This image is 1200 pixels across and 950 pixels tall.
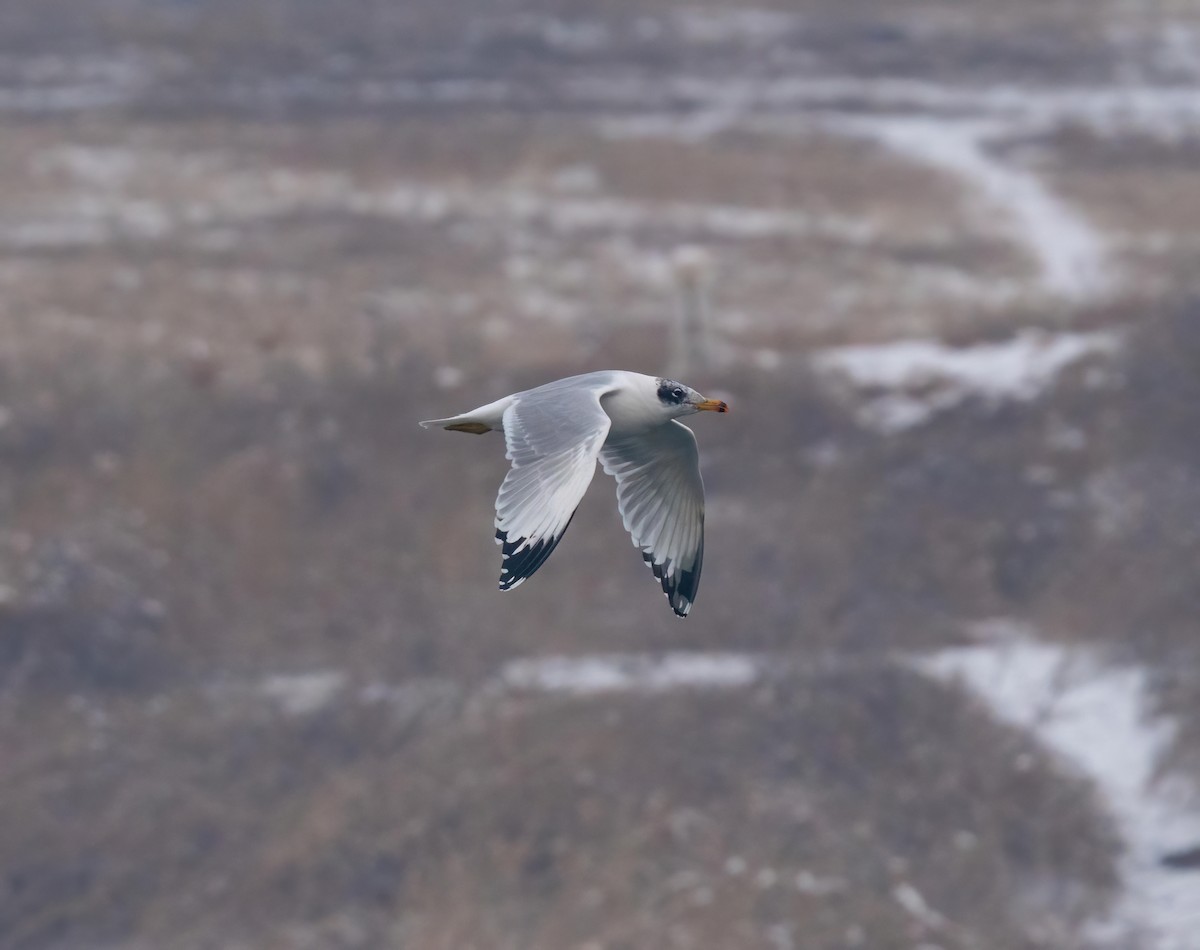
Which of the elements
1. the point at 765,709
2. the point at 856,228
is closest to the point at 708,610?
the point at 765,709

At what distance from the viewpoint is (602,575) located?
18344mm

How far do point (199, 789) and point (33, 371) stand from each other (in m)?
6.55

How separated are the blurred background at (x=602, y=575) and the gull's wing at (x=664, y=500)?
6.05m

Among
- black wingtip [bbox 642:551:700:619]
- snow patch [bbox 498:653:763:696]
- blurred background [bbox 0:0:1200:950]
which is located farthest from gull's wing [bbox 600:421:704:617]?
snow patch [bbox 498:653:763:696]

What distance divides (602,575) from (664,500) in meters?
9.16

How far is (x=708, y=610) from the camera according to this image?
1797 centimetres

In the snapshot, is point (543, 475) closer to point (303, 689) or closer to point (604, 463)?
point (604, 463)

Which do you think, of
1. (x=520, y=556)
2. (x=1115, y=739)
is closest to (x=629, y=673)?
(x=1115, y=739)

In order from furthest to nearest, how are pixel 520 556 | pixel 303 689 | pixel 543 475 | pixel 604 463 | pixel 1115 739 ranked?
pixel 303 689, pixel 1115 739, pixel 604 463, pixel 543 475, pixel 520 556

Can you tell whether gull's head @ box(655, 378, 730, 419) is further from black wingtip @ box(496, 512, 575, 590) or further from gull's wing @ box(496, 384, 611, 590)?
black wingtip @ box(496, 512, 575, 590)

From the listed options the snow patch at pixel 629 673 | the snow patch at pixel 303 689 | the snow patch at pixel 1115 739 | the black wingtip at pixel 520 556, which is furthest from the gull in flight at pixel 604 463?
the snow patch at pixel 303 689

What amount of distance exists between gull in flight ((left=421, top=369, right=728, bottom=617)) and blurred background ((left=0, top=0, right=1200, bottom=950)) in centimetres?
614

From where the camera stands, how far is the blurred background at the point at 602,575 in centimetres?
1526

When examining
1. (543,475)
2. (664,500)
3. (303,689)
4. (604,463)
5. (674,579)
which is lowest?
(303,689)
